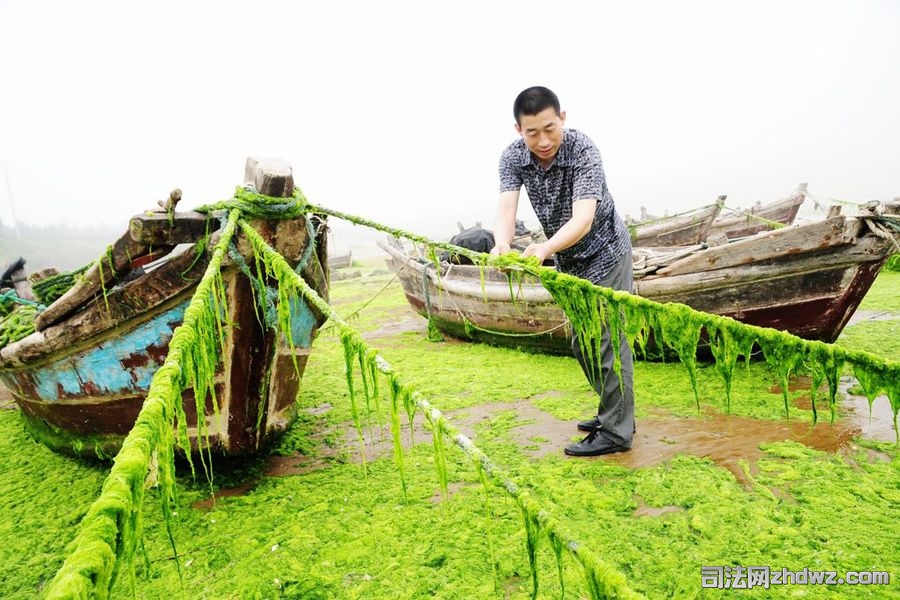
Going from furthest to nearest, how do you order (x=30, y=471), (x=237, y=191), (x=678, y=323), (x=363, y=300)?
(x=363, y=300) → (x=30, y=471) → (x=237, y=191) → (x=678, y=323)

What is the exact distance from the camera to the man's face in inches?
119

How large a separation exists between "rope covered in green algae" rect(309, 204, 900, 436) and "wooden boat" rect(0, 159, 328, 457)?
1.60m

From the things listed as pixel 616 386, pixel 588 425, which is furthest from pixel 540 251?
pixel 588 425

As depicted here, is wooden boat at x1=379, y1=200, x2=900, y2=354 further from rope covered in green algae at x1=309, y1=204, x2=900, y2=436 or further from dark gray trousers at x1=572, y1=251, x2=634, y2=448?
rope covered in green algae at x1=309, y1=204, x2=900, y2=436

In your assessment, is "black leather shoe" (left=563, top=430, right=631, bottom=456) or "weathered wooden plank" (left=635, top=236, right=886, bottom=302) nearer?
"black leather shoe" (left=563, top=430, right=631, bottom=456)

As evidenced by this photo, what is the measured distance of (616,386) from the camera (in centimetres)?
331

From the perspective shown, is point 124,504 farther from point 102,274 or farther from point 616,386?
point 616,386

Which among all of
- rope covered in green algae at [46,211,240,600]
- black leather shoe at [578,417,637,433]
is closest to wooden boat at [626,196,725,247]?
black leather shoe at [578,417,637,433]

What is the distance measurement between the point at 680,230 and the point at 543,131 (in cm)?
770

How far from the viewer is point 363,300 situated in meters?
12.5

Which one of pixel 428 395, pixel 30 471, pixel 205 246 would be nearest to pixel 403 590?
pixel 205 246

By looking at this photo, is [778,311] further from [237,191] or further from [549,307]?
[237,191]

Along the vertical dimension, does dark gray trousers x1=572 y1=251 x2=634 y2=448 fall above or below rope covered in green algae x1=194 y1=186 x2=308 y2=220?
below

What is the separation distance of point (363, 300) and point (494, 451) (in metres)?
9.30
